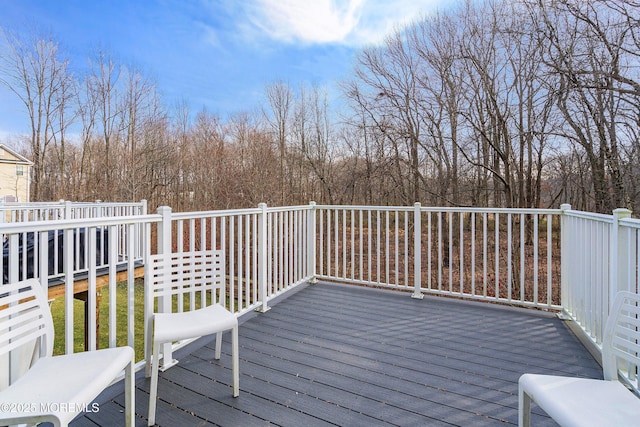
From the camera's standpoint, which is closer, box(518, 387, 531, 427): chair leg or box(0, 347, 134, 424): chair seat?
box(0, 347, 134, 424): chair seat

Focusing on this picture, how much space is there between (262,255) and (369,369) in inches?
63.1

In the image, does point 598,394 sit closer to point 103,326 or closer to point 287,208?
point 287,208

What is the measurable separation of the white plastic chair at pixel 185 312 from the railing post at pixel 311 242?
81.0 inches

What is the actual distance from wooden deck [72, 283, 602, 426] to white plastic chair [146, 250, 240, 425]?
196mm

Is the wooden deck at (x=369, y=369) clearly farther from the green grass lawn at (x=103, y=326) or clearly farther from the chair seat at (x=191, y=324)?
the green grass lawn at (x=103, y=326)

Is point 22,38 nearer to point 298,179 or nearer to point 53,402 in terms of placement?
point 298,179

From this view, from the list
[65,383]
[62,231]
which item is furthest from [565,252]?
[62,231]

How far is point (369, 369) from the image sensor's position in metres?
2.31

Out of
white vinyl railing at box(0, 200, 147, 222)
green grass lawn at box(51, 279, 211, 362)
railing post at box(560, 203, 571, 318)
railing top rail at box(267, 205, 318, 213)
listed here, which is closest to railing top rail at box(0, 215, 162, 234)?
railing top rail at box(267, 205, 318, 213)

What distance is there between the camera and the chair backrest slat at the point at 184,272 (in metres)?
2.22

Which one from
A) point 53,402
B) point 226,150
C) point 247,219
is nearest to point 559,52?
point 247,219

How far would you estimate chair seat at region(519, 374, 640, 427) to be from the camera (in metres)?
1.12

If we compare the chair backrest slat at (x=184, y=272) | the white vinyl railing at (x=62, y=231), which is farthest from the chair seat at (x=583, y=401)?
the white vinyl railing at (x=62, y=231)

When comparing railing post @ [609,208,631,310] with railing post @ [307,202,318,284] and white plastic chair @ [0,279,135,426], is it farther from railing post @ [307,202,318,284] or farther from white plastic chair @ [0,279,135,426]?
railing post @ [307,202,318,284]
